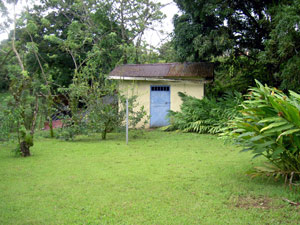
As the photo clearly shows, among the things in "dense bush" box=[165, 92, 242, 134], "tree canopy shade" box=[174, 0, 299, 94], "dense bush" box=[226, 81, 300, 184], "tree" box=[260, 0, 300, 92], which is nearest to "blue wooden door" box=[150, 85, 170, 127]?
"dense bush" box=[165, 92, 242, 134]

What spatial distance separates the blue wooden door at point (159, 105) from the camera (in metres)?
14.4

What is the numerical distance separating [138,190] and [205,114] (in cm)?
779

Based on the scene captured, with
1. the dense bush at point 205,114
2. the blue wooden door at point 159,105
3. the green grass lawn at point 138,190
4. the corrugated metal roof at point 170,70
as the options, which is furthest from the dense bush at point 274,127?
the blue wooden door at point 159,105

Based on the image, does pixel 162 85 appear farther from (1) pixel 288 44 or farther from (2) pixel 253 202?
(2) pixel 253 202

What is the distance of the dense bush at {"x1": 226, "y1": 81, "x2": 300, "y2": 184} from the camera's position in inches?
162

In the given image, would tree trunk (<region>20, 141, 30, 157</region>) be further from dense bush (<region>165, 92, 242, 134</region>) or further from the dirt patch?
dense bush (<region>165, 92, 242, 134</region>)

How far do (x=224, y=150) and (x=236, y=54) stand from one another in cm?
646

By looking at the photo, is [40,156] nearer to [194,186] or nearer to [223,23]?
[194,186]

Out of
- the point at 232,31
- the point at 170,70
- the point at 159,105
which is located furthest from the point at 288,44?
the point at 159,105

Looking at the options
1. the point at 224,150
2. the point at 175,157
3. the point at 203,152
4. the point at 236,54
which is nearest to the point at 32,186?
the point at 175,157

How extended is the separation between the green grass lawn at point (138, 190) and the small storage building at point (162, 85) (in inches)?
247

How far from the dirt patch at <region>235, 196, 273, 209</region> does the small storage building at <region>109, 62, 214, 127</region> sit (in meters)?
9.45

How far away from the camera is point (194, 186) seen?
500 cm

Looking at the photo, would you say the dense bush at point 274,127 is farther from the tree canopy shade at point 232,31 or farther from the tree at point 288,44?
the tree canopy shade at point 232,31
